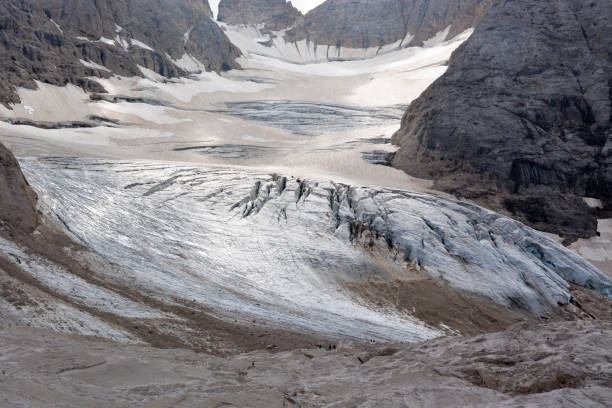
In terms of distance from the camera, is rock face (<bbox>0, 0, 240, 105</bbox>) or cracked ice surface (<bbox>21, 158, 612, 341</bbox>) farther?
rock face (<bbox>0, 0, 240, 105</bbox>)

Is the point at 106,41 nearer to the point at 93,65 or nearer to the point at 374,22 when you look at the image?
Result: the point at 93,65

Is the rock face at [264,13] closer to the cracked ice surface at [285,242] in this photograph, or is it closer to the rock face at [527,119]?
the rock face at [527,119]

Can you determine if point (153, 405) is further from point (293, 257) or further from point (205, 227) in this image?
point (205, 227)

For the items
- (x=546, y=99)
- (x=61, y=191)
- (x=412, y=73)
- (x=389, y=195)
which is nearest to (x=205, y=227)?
(x=61, y=191)

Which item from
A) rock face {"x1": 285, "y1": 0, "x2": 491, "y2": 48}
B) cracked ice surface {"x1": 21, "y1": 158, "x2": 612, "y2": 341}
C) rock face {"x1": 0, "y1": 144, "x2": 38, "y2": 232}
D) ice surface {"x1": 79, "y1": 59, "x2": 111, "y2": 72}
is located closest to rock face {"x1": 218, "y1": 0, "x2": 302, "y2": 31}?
rock face {"x1": 285, "y1": 0, "x2": 491, "y2": 48}

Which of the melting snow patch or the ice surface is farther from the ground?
the melting snow patch

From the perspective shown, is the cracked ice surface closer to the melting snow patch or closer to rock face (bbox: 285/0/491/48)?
the melting snow patch
